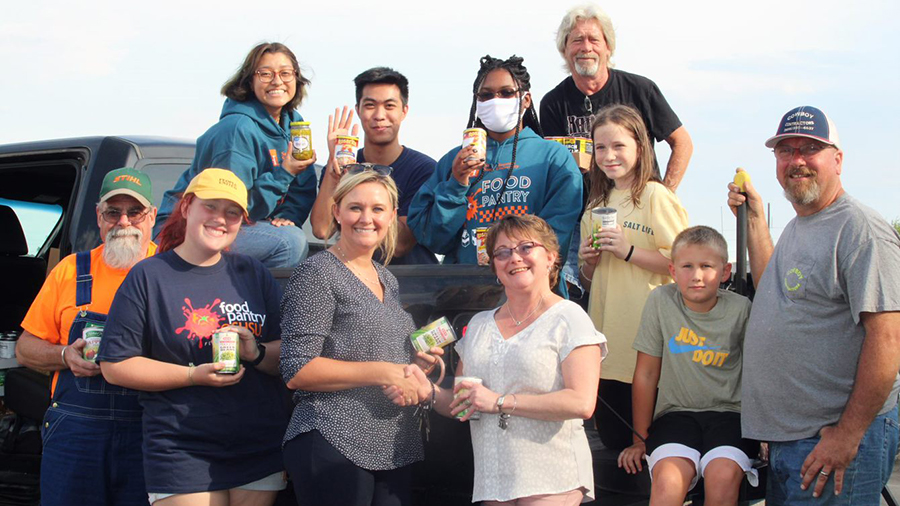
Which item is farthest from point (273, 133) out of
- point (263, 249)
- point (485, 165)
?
point (485, 165)

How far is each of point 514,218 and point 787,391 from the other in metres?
1.18

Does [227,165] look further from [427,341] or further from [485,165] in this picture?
[427,341]

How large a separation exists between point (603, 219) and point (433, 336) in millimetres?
1069

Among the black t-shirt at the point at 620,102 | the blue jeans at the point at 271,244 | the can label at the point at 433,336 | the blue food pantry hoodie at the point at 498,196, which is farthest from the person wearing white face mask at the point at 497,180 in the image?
the can label at the point at 433,336

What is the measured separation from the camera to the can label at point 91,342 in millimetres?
3355

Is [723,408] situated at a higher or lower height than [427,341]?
lower

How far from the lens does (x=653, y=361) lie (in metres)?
3.50

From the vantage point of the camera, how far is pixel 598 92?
5.17m

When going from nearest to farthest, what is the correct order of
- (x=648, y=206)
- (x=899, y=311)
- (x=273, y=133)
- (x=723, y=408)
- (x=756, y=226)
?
(x=899, y=311), (x=723, y=408), (x=756, y=226), (x=648, y=206), (x=273, y=133)

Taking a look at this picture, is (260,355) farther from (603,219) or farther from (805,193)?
(805,193)

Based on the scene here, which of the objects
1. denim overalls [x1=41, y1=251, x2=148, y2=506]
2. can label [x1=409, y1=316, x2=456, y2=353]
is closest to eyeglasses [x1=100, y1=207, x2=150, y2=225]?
denim overalls [x1=41, y1=251, x2=148, y2=506]

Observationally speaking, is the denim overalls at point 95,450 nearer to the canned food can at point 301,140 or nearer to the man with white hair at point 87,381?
the man with white hair at point 87,381

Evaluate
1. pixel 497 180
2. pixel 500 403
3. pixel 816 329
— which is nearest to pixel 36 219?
pixel 497 180

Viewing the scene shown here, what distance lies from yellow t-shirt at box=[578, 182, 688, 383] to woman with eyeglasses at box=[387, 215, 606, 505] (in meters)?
0.58
